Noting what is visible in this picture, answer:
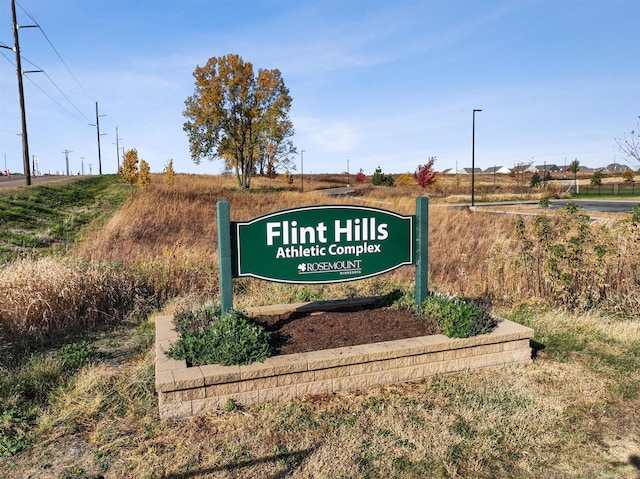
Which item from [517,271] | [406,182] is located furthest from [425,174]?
[517,271]

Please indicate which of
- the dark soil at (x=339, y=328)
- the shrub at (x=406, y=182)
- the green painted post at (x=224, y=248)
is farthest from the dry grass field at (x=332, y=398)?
the shrub at (x=406, y=182)

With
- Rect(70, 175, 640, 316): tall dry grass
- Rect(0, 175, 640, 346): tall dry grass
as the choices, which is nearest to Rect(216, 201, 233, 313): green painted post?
Rect(0, 175, 640, 346): tall dry grass

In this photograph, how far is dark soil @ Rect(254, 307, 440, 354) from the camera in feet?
14.6

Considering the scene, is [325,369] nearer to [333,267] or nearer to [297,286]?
[333,267]

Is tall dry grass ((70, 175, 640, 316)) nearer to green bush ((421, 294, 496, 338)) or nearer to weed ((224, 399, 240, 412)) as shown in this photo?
green bush ((421, 294, 496, 338))

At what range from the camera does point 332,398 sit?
3971mm

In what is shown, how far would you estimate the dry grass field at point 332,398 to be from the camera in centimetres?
311

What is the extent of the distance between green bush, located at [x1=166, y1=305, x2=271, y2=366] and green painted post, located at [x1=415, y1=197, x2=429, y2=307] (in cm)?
186

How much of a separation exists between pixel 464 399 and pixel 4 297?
16.9 feet

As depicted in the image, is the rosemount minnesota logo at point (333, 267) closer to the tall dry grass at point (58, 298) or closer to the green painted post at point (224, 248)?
the green painted post at point (224, 248)

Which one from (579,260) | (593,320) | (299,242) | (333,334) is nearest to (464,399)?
(333,334)

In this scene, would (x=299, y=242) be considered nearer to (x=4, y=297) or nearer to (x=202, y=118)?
(x=4, y=297)

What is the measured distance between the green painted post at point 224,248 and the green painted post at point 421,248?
2011mm

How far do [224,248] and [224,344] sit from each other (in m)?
0.89
